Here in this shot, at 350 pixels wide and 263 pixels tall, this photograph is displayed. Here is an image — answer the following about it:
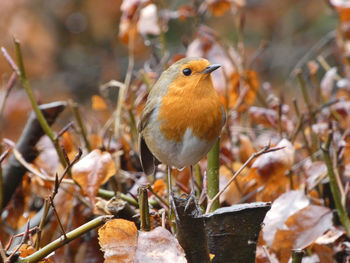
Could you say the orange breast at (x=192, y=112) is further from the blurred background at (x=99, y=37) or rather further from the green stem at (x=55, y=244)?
the blurred background at (x=99, y=37)

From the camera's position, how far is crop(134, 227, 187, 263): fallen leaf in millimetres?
959

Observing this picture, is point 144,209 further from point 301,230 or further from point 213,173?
point 301,230

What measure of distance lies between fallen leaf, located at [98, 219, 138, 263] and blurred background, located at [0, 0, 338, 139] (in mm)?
4185

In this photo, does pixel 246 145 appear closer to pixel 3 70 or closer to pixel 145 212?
pixel 145 212

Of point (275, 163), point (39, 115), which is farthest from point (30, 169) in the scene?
point (275, 163)

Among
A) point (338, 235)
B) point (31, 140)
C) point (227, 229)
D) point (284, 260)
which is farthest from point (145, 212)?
point (31, 140)

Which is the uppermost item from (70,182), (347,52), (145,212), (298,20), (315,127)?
(298,20)

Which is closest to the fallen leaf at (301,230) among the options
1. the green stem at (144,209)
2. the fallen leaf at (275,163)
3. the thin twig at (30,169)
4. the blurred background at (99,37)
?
the fallen leaf at (275,163)

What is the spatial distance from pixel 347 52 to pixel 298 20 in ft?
11.8

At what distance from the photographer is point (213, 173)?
133 centimetres

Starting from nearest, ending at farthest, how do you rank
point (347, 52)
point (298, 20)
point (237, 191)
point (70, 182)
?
1. point (70, 182)
2. point (237, 191)
3. point (347, 52)
4. point (298, 20)

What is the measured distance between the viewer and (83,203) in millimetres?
1489

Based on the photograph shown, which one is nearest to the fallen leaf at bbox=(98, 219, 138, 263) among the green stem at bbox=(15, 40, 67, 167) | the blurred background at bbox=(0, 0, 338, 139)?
the green stem at bbox=(15, 40, 67, 167)

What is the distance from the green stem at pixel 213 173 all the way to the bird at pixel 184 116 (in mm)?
44
